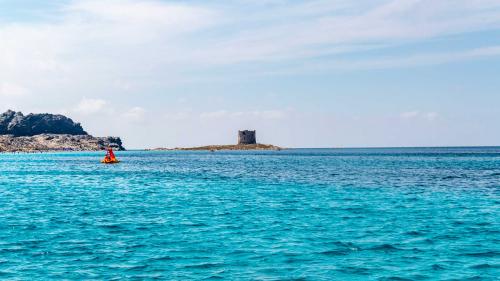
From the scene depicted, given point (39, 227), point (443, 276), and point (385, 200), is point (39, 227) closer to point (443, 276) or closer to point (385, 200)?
point (443, 276)

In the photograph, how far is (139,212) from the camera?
3897 cm

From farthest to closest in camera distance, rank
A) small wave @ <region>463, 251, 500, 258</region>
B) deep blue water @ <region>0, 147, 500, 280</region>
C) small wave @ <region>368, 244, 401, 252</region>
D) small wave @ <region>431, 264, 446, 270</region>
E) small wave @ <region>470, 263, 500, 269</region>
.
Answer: small wave @ <region>368, 244, 401, 252</region> → small wave @ <region>463, 251, 500, 258</region> → small wave @ <region>470, 263, 500, 269</region> → small wave @ <region>431, 264, 446, 270</region> → deep blue water @ <region>0, 147, 500, 280</region>

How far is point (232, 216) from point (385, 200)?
16782mm

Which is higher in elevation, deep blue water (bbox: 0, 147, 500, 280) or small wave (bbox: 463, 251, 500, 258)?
deep blue water (bbox: 0, 147, 500, 280)

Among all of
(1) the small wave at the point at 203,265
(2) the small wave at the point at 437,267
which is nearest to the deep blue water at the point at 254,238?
(1) the small wave at the point at 203,265

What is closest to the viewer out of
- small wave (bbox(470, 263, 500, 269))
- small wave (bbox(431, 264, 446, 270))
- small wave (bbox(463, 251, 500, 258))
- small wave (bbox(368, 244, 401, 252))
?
small wave (bbox(431, 264, 446, 270))

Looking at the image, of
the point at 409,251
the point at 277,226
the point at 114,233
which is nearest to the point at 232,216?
the point at 277,226

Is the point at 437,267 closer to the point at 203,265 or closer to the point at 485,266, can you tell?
the point at 485,266

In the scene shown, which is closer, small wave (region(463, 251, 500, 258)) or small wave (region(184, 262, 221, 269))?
small wave (region(184, 262, 221, 269))

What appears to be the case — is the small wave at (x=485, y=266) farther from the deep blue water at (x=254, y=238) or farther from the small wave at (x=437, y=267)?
the small wave at (x=437, y=267)

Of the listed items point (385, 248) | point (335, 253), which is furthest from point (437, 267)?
point (335, 253)

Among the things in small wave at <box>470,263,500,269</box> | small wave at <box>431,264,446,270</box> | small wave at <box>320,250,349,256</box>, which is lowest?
small wave at <box>470,263,500,269</box>

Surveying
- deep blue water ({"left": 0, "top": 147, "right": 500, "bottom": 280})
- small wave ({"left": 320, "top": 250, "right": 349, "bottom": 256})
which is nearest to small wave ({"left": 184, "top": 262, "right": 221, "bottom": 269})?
deep blue water ({"left": 0, "top": 147, "right": 500, "bottom": 280})

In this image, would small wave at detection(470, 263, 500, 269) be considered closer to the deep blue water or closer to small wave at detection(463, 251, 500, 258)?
the deep blue water
